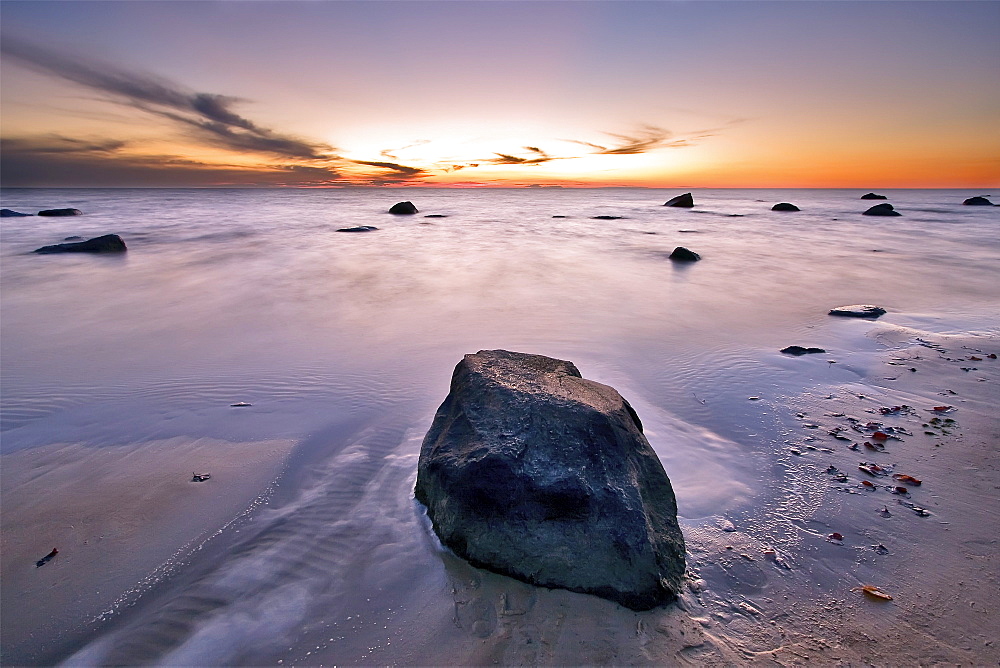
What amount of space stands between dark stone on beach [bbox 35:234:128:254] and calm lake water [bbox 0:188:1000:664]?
68 centimetres

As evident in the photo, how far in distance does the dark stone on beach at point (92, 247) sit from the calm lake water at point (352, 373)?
0.68 metres

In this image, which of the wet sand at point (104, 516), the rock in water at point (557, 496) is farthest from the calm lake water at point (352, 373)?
the rock in water at point (557, 496)

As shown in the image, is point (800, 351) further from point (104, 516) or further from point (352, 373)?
point (104, 516)

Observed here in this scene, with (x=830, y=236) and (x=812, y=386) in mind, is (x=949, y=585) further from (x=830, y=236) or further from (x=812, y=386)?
(x=830, y=236)

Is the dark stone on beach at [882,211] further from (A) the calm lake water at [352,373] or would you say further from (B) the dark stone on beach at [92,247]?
(B) the dark stone on beach at [92,247]

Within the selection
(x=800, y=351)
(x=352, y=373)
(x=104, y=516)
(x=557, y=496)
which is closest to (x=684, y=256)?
(x=800, y=351)

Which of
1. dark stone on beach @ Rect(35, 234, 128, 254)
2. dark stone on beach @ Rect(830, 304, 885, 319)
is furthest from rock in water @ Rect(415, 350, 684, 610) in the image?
dark stone on beach @ Rect(35, 234, 128, 254)

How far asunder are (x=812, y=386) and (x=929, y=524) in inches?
91.7

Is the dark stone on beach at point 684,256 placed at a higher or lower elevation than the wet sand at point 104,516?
higher

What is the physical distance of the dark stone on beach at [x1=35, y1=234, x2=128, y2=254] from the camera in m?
15.4

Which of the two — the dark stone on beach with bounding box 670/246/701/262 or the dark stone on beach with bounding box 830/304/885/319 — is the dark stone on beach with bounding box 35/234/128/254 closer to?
the dark stone on beach with bounding box 670/246/701/262

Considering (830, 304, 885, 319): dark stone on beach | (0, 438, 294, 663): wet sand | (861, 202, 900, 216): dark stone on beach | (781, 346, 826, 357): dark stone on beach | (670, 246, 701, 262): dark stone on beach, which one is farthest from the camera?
(861, 202, 900, 216): dark stone on beach

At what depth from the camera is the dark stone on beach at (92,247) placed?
15430 millimetres

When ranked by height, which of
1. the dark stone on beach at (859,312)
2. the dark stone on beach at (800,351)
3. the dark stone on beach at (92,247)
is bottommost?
the dark stone on beach at (800,351)
